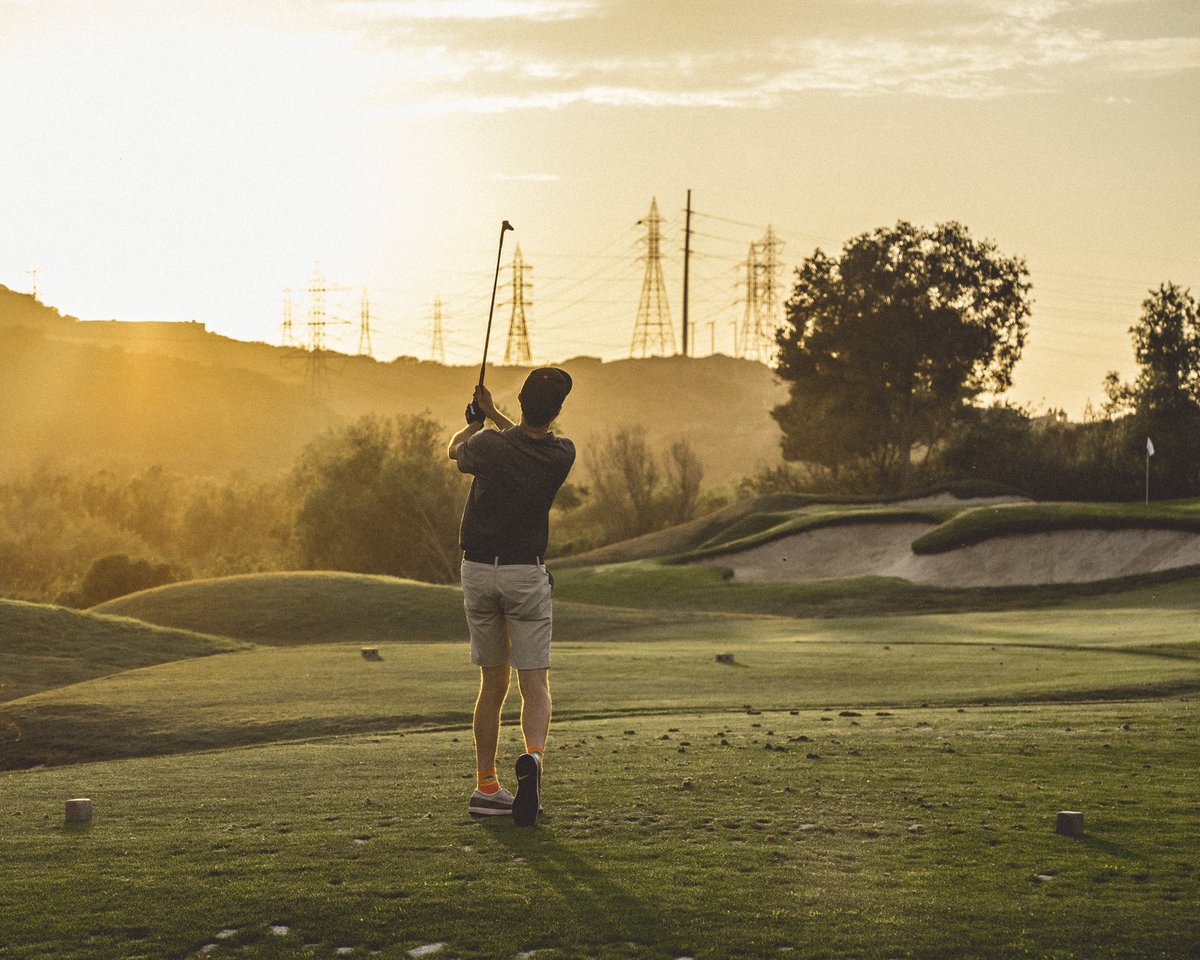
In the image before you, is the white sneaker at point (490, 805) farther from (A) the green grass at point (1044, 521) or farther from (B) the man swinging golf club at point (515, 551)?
(A) the green grass at point (1044, 521)

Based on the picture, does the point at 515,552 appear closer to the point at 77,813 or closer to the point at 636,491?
the point at 77,813

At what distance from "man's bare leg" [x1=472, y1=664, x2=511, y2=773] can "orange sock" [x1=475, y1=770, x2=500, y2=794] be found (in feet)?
0.10

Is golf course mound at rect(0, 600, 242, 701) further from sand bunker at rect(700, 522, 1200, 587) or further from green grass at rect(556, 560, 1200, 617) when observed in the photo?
sand bunker at rect(700, 522, 1200, 587)

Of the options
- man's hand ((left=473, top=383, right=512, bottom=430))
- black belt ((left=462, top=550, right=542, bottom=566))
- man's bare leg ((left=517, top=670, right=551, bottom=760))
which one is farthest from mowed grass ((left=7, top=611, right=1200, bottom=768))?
black belt ((left=462, top=550, right=542, bottom=566))

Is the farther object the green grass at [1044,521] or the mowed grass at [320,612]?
the green grass at [1044,521]

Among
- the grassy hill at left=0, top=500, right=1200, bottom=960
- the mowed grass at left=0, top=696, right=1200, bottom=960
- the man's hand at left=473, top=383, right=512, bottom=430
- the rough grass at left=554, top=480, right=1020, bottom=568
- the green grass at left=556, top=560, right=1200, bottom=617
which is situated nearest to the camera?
the mowed grass at left=0, top=696, right=1200, bottom=960

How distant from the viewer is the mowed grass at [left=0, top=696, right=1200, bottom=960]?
7.17 m

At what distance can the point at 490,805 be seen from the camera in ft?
32.5

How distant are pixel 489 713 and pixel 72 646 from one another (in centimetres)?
2193

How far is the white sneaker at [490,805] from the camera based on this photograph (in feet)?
32.5

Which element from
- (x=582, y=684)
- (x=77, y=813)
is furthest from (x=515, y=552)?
(x=582, y=684)

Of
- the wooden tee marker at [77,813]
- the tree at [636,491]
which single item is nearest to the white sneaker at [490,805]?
the wooden tee marker at [77,813]

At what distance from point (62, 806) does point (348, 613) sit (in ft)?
98.0

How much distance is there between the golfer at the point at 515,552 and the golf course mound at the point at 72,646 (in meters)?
16.8
